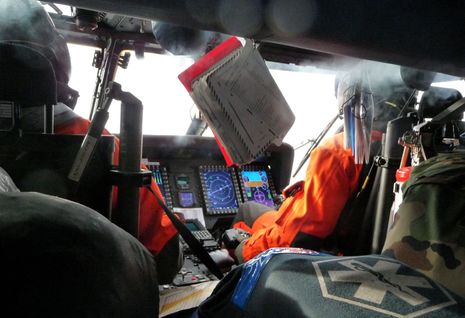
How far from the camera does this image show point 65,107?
1.29 m

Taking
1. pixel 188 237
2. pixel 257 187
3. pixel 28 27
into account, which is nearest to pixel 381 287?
pixel 188 237

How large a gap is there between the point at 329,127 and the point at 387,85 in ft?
5.46

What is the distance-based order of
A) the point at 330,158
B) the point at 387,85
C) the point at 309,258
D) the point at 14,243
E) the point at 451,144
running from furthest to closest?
the point at 330,158 < the point at 451,144 < the point at 387,85 < the point at 309,258 < the point at 14,243

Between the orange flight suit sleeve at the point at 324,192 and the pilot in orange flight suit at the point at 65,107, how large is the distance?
669mm

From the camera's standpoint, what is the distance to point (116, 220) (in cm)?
87

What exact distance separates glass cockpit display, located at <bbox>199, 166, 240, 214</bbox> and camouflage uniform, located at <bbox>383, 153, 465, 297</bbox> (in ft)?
6.90

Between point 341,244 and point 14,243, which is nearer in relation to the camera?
point 14,243

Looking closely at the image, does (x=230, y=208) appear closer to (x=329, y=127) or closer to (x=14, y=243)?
(x=329, y=127)

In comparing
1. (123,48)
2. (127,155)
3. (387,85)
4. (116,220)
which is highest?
(123,48)

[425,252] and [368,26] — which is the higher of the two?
[368,26]

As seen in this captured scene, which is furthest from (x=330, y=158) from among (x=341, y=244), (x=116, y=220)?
(x=116, y=220)

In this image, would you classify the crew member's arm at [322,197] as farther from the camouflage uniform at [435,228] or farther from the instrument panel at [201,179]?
the camouflage uniform at [435,228]

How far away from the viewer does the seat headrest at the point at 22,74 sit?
88cm

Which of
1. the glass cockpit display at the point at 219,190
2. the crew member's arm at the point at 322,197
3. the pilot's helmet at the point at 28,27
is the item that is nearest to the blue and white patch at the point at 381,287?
the pilot's helmet at the point at 28,27
